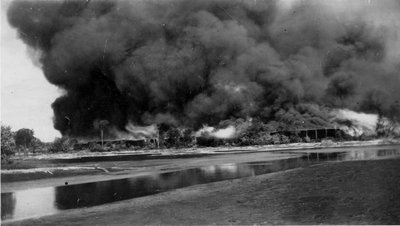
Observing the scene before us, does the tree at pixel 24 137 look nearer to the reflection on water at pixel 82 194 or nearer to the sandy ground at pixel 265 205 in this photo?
the reflection on water at pixel 82 194

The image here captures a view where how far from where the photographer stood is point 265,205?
13.9 meters

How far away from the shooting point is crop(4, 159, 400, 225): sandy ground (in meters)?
11.8

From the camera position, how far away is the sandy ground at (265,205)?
1176 cm

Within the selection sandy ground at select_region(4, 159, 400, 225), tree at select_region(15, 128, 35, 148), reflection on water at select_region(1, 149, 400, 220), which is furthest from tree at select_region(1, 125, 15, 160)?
tree at select_region(15, 128, 35, 148)

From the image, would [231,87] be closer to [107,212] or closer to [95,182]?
[95,182]

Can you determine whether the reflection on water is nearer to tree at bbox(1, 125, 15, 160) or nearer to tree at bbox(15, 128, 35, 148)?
tree at bbox(1, 125, 15, 160)

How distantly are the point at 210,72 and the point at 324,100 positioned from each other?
2362cm

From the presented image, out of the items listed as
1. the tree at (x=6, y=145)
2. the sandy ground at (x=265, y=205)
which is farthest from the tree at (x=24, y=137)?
the sandy ground at (x=265, y=205)

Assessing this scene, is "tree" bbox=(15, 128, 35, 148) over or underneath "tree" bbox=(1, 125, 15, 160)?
over

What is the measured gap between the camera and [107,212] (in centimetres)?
1418

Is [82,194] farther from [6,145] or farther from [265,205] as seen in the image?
[6,145]

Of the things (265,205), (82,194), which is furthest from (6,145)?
(265,205)

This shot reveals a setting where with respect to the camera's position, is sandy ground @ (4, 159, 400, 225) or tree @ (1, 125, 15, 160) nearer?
sandy ground @ (4, 159, 400, 225)

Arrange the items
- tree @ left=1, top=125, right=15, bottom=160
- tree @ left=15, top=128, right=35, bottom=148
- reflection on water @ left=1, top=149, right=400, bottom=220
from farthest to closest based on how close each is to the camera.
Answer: tree @ left=15, top=128, right=35, bottom=148, tree @ left=1, top=125, right=15, bottom=160, reflection on water @ left=1, top=149, right=400, bottom=220
